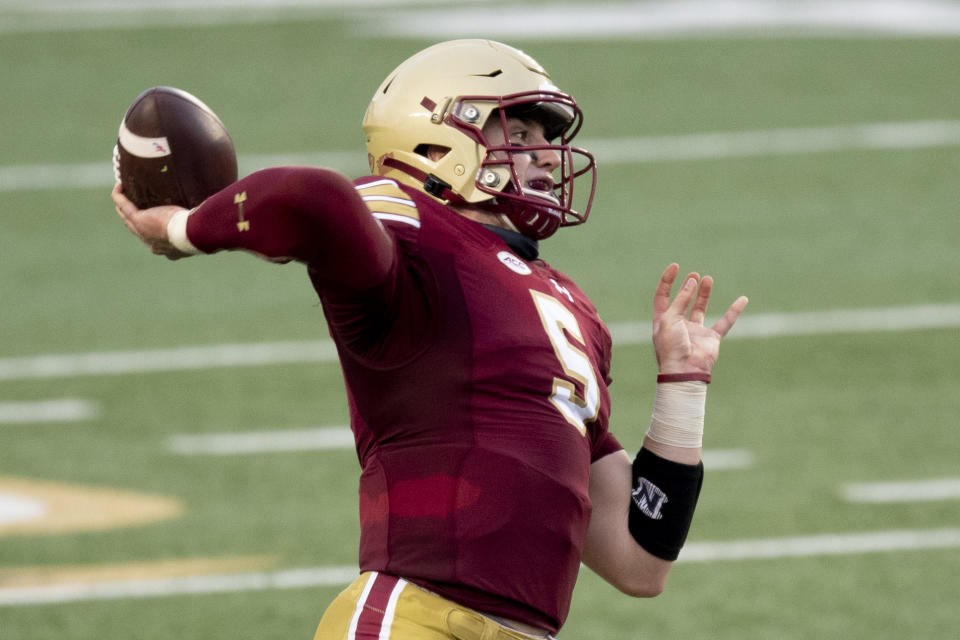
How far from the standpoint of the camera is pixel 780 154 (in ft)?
33.3

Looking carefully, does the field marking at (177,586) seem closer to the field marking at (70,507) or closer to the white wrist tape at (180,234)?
the field marking at (70,507)

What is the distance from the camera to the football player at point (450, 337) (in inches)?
103

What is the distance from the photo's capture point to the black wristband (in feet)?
10.5

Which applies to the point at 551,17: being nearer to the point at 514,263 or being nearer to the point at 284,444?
the point at 284,444

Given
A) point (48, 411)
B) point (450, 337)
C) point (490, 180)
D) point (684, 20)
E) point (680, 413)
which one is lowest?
point (48, 411)

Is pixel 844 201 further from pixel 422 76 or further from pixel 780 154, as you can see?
pixel 422 76

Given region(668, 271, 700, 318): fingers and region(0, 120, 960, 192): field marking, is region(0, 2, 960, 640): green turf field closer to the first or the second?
region(0, 120, 960, 192): field marking

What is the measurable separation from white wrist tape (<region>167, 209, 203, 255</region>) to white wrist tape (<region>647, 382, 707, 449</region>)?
3.49 ft

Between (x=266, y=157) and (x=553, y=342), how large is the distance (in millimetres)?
7227

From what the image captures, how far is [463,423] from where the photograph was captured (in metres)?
2.84

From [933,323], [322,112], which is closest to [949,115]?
[933,323]

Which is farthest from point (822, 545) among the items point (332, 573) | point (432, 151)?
point (432, 151)

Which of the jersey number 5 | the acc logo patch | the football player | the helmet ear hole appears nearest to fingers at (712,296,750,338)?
the football player

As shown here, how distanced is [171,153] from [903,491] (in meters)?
4.18
